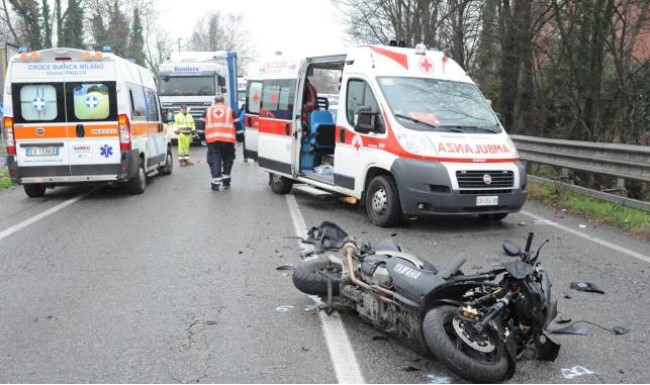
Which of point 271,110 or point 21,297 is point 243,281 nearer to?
point 21,297

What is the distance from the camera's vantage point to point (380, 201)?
852cm

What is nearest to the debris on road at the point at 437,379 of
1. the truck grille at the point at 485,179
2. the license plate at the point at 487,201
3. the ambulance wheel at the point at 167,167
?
the truck grille at the point at 485,179

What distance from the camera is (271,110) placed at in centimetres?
1188

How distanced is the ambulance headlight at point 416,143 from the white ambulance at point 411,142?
0.04ft

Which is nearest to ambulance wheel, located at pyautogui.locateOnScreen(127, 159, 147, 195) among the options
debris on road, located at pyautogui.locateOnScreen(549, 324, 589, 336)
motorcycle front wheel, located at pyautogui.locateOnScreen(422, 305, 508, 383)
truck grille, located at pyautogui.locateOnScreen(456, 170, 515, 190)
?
truck grille, located at pyautogui.locateOnScreen(456, 170, 515, 190)

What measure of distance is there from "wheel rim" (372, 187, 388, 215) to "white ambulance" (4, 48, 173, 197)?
483cm

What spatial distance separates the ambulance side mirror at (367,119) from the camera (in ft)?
28.3

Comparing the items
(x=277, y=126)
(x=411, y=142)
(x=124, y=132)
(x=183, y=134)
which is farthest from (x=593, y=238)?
(x=183, y=134)

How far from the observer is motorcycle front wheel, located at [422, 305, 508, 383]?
361cm

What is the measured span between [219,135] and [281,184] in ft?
5.74

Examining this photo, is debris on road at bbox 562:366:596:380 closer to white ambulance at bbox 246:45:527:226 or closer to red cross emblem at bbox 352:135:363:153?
white ambulance at bbox 246:45:527:226

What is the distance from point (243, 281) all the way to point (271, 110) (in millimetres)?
6522

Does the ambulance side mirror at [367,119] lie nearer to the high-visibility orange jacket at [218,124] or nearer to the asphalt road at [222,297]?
the asphalt road at [222,297]

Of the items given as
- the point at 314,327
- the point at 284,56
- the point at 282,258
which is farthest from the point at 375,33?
the point at 314,327
